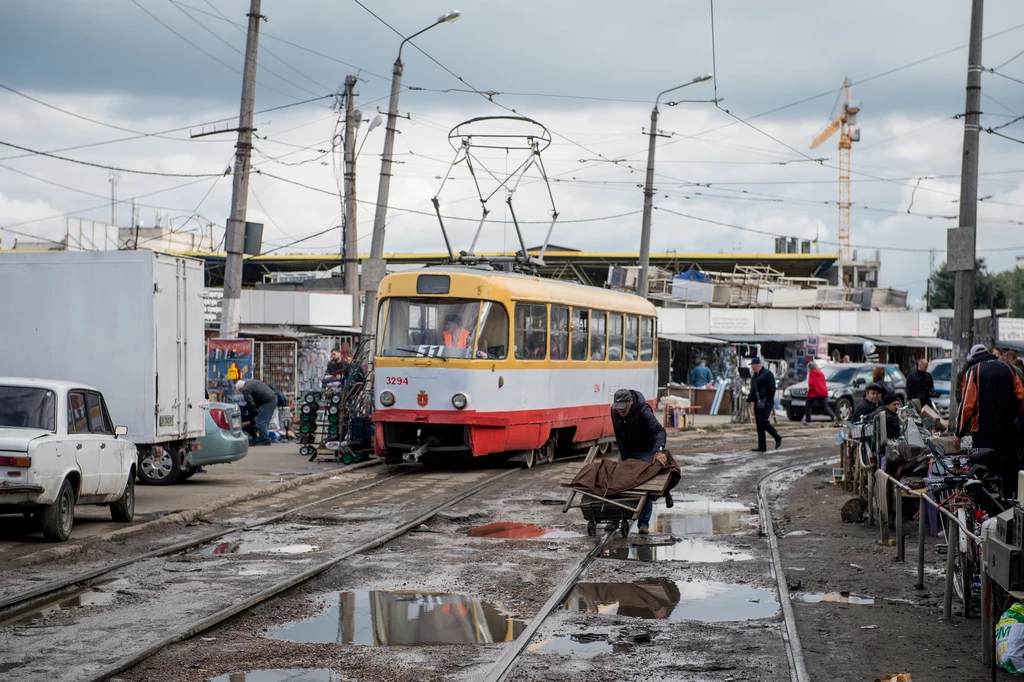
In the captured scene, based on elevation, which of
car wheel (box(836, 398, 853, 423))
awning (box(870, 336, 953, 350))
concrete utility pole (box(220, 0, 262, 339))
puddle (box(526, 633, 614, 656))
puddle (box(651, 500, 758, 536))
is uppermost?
concrete utility pole (box(220, 0, 262, 339))

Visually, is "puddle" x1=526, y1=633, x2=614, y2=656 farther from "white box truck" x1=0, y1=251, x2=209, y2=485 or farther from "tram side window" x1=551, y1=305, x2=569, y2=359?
"tram side window" x1=551, y1=305, x2=569, y2=359

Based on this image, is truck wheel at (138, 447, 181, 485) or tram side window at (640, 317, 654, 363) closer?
truck wheel at (138, 447, 181, 485)

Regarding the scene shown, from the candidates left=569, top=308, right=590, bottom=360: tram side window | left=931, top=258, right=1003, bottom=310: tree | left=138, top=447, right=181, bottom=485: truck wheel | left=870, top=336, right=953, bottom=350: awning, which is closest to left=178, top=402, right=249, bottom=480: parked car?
left=138, top=447, right=181, bottom=485: truck wheel

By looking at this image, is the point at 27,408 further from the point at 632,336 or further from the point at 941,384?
the point at 941,384

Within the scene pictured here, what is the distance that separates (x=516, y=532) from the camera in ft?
43.0

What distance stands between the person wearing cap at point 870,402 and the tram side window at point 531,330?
5.87 metres

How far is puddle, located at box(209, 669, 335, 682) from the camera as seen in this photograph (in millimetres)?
6715

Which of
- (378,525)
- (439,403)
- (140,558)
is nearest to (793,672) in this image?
(140,558)

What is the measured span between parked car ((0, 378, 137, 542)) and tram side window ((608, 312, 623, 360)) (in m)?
12.1

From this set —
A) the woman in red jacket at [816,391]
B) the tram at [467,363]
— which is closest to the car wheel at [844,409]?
the woman in red jacket at [816,391]

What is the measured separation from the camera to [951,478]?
9.55 m

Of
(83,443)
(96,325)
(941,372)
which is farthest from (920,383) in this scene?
(83,443)

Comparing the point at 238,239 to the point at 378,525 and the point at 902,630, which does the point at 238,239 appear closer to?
the point at 378,525

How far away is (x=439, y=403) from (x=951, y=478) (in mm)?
10681
